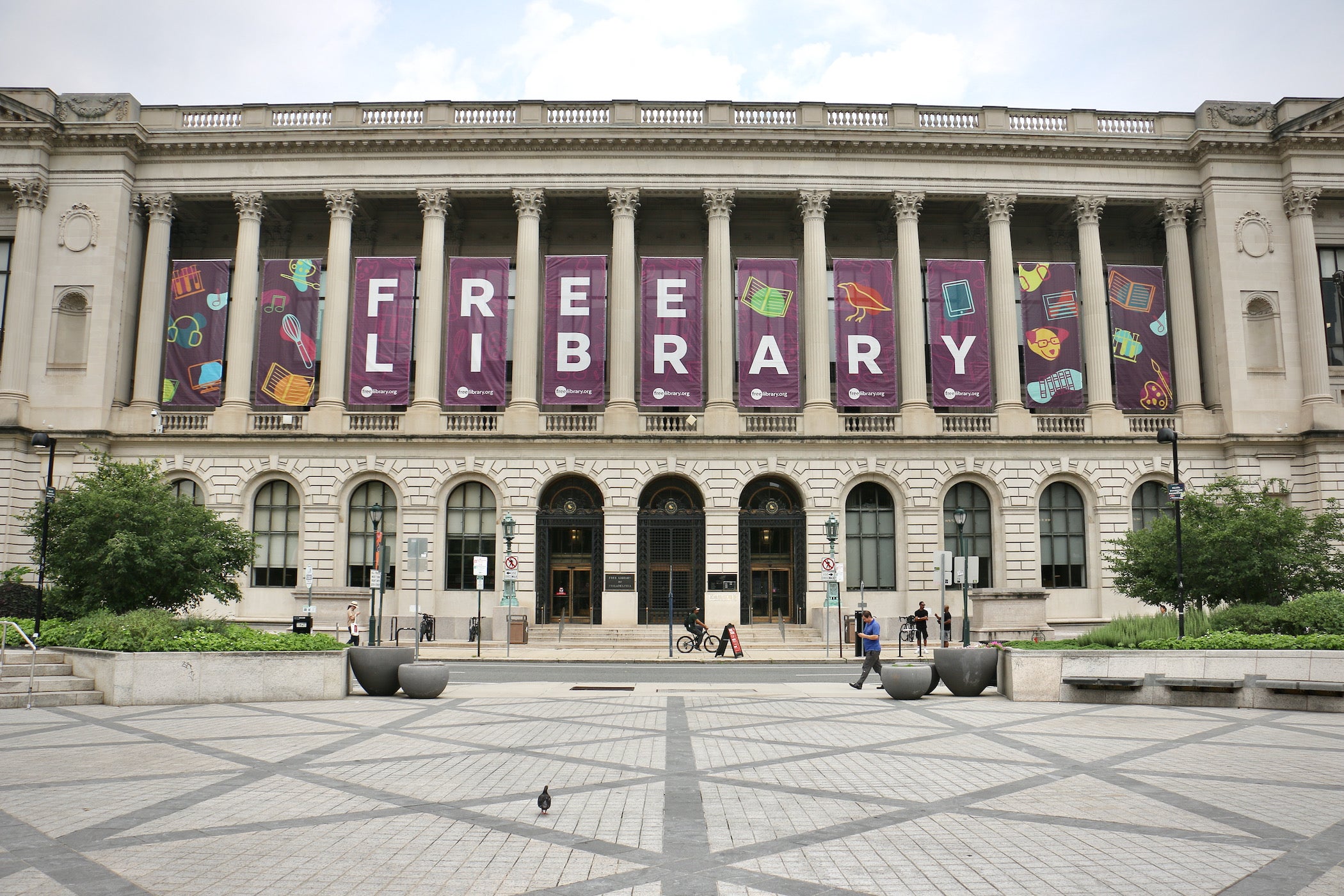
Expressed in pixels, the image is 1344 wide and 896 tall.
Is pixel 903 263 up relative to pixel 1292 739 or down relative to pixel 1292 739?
up

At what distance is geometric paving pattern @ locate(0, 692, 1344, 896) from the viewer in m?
7.28

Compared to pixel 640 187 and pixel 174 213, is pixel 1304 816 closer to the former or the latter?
pixel 640 187

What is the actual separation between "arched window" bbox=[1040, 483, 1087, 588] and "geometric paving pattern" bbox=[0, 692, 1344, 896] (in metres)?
26.3

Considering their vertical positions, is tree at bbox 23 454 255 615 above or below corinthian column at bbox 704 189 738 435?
below

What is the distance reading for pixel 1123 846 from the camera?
321 inches

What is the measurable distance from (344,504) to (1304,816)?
3821 centimetres

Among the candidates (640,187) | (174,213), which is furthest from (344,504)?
(640,187)

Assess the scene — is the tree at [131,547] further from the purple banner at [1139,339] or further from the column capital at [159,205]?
the purple banner at [1139,339]

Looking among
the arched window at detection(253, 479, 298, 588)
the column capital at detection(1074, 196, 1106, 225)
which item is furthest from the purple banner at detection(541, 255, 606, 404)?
the column capital at detection(1074, 196, 1106, 225)

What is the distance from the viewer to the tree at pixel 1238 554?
89.8ft

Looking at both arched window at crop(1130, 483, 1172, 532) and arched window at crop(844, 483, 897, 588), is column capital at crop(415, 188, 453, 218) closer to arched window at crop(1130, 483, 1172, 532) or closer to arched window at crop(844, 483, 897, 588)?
arched window at crop(844, 483, 897, 588)

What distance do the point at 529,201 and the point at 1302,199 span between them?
3623 centimetres

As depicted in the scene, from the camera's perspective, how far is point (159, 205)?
43406mm

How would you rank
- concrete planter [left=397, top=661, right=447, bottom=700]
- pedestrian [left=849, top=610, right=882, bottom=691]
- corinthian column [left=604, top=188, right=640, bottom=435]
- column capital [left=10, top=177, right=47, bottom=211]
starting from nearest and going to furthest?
1. concrete planter [left=397, top=661, right=447, bottom=700]
2. pedestrian [left=849, top=610, right=882, bottom=691]
3. corinthian column [left=604, top=188, right=640, bottom=435]
4. column capital [left=10, top=177, right=47, bottom=211]
